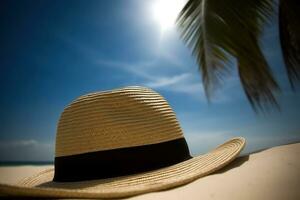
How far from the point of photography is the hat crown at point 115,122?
253 cm

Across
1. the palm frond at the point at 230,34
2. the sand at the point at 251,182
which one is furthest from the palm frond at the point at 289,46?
the sand at the point at 251,182

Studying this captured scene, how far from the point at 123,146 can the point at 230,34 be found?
1172 millimetres

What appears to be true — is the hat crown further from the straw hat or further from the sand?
the sand

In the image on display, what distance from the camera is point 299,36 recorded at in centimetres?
240

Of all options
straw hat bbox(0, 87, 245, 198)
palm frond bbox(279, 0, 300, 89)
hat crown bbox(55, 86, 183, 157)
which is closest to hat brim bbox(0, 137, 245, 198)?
straw hat bbox(0, 87, 245, 198)

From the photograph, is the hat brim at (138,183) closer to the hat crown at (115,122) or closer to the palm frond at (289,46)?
the hat crown at (115,122)

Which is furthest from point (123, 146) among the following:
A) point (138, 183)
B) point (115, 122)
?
point (138, 183)

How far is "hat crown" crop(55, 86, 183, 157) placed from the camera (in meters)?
2.53

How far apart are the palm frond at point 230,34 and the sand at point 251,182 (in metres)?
0.65

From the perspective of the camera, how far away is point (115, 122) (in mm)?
2561

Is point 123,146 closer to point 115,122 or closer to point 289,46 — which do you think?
point 115,122

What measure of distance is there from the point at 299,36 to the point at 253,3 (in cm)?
42

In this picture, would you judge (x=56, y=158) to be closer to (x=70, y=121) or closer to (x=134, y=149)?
(x=70, y=121)

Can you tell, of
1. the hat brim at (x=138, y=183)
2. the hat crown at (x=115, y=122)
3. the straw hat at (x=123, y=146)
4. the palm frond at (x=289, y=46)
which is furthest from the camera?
the palm frond at (x=289, y=46)
